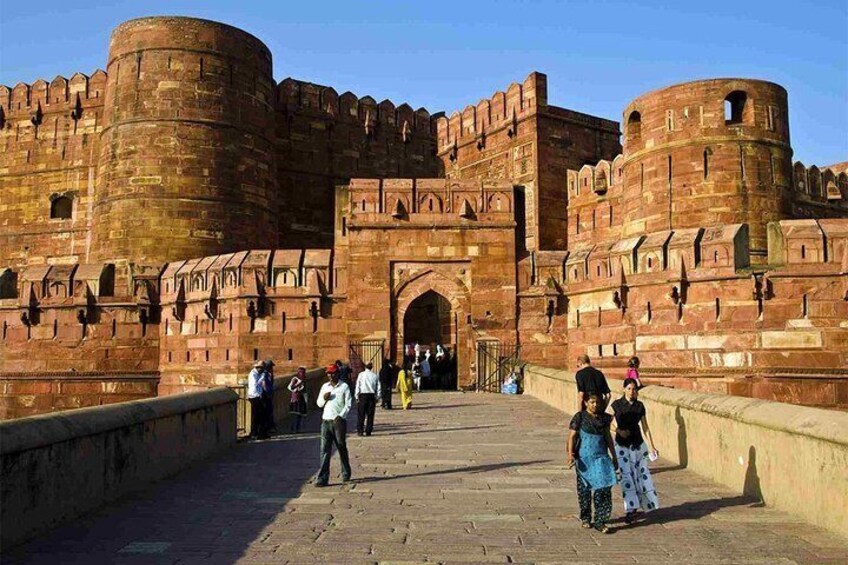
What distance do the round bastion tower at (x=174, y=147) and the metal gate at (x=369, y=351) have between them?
695cm

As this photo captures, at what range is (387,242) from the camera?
798 inches

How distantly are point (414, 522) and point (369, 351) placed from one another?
13.5m

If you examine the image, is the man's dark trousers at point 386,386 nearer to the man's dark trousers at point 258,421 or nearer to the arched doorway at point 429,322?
the man's dark trousers at point 258,421

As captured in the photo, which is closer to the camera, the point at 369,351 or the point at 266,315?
the point at 369,351

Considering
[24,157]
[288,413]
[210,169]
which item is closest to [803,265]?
[288,413]

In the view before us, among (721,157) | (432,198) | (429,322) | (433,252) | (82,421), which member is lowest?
(82,421)

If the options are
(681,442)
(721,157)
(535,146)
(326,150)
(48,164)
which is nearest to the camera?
(681,442)

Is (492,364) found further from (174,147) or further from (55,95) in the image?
(55,95)

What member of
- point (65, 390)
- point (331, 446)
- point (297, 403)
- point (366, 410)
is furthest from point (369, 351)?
point (331, 446)

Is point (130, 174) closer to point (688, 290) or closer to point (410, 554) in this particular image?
point (688, 290)

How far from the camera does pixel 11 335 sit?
22.8 metres

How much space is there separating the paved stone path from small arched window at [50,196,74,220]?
22.7 meters

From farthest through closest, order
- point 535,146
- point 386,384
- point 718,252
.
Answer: point 535,146
point 718,252
point 386,384

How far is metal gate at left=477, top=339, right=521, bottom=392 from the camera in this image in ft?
64.0
